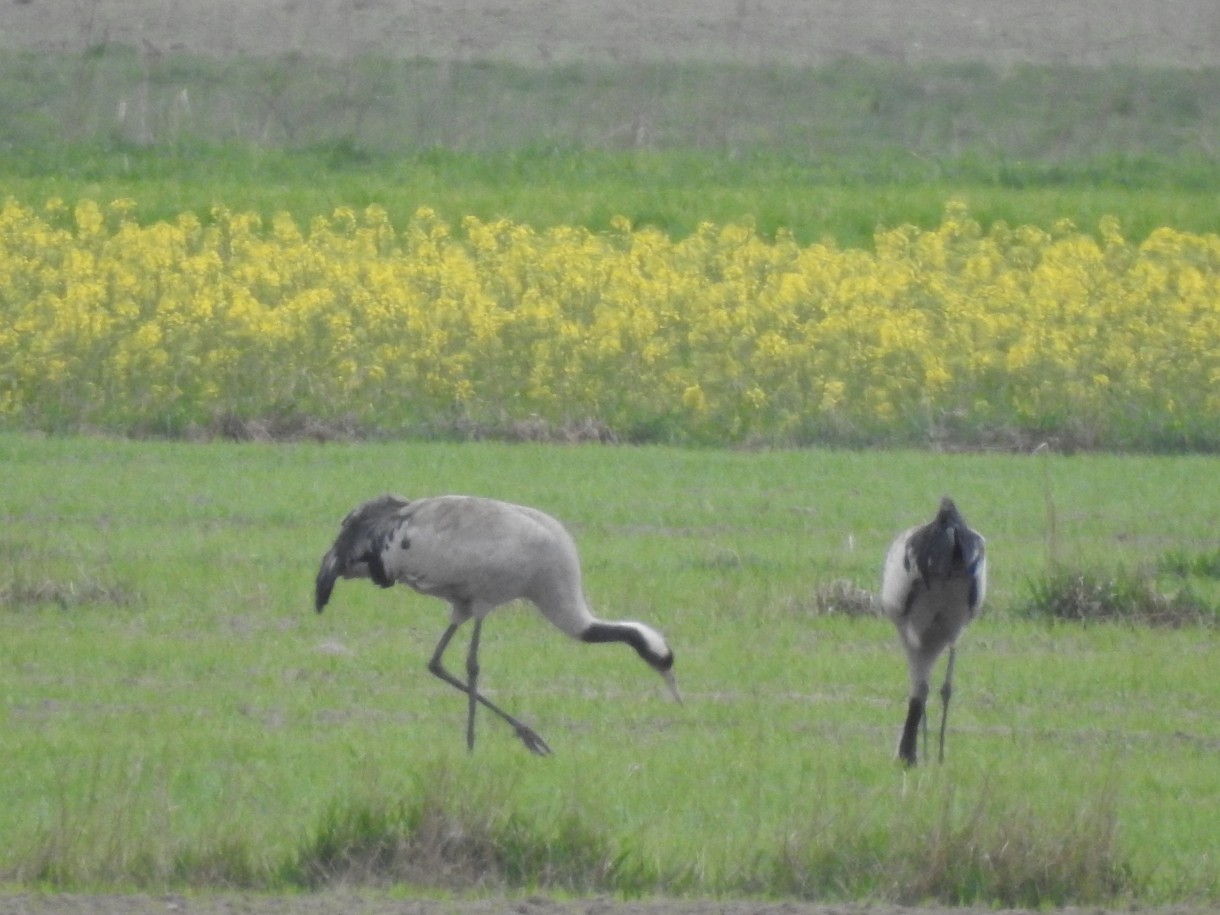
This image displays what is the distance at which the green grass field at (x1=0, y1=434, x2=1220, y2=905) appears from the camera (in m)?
7.74

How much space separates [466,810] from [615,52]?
3519 centimetres

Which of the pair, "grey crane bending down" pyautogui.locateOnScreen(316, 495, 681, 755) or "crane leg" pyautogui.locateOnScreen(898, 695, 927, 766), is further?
"grey crane bending down" pyautogui.locateOnScreen(316, 495, 681, 755)

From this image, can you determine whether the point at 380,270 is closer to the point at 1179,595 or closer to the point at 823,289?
the point at 823,289

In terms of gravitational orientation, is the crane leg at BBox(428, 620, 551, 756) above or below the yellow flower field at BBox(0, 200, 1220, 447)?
below

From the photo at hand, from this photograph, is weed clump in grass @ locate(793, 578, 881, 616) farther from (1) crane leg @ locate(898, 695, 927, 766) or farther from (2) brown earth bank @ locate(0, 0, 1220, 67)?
(2) brown earth bank @ locate(0, 0, 1220, 67)

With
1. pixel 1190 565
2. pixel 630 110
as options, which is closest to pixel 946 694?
pixel 1190 565

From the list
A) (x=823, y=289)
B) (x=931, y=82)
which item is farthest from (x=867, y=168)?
(x=823, y=289)

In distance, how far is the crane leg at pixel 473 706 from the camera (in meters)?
9.59

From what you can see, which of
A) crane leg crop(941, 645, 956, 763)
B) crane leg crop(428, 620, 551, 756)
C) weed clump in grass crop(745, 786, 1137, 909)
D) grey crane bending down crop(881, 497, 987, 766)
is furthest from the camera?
crane leg crop(941, 645, 956, 763)

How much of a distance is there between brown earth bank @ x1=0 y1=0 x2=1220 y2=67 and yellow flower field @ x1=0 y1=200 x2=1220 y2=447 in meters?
18.3

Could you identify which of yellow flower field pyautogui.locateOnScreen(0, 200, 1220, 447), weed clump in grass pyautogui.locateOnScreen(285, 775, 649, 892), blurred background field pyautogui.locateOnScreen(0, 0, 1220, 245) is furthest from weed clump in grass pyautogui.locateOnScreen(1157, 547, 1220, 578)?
blurred background field pyautogui.locateOnScreen(0, 0, 1220, 245)

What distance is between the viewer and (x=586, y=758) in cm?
942

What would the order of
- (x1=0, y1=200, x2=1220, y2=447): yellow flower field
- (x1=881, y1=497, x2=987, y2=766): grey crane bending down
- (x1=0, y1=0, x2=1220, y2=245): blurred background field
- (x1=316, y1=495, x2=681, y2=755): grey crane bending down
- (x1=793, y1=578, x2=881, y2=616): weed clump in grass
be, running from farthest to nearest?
1. (x1=0, y1=0, x2=1220, y2=245): blurred background field
2. (x1=0, y1=200, x2=1220, y2=447): yellow flower field
3. (x1=793, y1=578, x2=881, y2=616): weed clump in grass
4. (x1=316, y1=495, x2=681, y2=755): grey crane bending down
5. (x1=881, y1=497, x2=987, y2=766): grey crane bending down

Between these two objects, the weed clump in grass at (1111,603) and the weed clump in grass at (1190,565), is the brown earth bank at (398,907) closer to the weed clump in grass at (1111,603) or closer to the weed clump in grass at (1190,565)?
the weed clump in grass at (1111,603)
